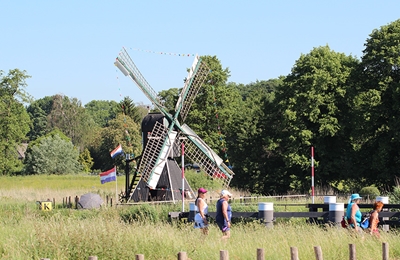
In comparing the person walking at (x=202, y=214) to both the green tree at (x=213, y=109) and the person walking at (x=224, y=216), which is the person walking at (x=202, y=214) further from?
the green tree at (x=213, y=109)

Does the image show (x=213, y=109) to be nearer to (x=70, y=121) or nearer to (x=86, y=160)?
(x=86, y=160)

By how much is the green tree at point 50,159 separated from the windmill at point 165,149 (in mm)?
45634

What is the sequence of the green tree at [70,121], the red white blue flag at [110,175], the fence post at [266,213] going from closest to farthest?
the fence post at [266,213]
the red white blue flag at [110,175]
the green tree at [70,121]

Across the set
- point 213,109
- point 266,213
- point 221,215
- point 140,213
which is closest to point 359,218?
point 266,213

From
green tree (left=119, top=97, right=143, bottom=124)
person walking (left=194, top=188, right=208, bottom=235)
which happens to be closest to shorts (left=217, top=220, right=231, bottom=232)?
person walking (left=194, top=188, right=208, bottom=235)

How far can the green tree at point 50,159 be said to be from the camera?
259 ft

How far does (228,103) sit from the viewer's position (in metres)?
59.6

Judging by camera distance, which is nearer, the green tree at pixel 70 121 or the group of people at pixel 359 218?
the group of people at pixel 359 218

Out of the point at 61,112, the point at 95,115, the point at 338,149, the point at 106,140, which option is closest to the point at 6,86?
the point at 106,140

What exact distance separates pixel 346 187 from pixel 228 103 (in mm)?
19502

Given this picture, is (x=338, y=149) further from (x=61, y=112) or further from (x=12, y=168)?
(x=61, y=112)


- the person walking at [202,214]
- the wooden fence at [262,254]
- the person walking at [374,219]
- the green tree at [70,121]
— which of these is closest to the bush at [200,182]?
the person walking at [202,214]

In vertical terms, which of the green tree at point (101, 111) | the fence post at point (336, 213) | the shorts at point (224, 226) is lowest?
the shorts at point (224, 226)

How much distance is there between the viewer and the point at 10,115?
2911 inches
